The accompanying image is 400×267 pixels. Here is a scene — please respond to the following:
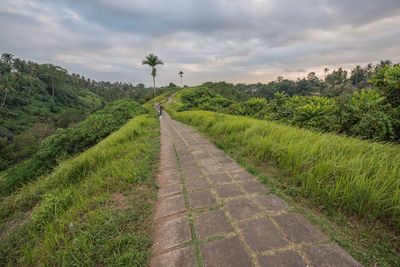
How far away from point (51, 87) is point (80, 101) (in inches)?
351

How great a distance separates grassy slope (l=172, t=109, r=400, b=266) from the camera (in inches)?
70.5

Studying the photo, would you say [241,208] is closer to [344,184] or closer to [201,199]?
[201,199]

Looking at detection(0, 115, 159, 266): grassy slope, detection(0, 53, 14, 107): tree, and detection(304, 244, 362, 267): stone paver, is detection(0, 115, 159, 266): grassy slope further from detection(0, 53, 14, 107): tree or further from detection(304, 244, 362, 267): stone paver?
detection(0, 53, 14, 107): tree

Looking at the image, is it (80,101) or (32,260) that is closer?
(32,260)

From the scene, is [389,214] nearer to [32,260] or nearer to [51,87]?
[32,260]

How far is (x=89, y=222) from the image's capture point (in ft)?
7.52

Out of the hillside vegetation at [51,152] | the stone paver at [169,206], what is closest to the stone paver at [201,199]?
the stone paver at [169,206]

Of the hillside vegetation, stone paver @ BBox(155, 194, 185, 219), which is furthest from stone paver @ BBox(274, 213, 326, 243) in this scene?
the hillside vegetation

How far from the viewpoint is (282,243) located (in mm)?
1733

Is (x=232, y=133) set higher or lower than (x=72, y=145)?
higher

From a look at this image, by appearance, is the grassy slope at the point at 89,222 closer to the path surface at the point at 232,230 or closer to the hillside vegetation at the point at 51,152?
the path surface at the point at 232,230

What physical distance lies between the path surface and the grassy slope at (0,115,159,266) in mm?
232

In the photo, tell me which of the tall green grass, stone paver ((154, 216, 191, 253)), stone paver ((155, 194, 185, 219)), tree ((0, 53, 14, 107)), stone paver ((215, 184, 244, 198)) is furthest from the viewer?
tree ((0, 53, 14, 107))

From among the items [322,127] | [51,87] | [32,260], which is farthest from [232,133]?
[51,87]
